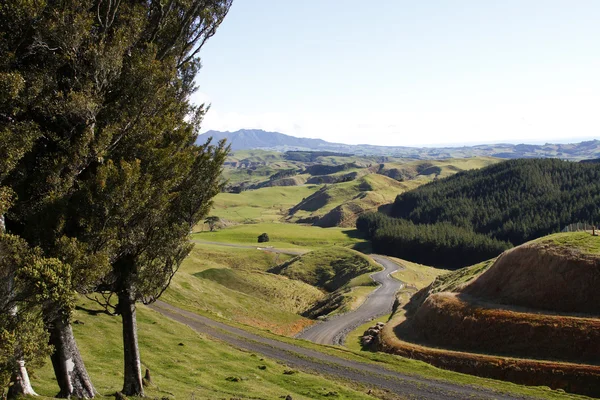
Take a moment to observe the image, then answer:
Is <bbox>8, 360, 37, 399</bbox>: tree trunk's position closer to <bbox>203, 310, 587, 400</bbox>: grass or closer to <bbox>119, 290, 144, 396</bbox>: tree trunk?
<bbox>119, 290, 144, 396</bbox>: tree trunk

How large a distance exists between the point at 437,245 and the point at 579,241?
115 meters

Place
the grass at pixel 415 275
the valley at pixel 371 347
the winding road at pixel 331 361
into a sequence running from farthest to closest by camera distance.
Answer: the grass at pixel 415 275 → the winding road at pixel 331 361 → the valley at pixel 371 347

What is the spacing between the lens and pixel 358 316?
253 ft

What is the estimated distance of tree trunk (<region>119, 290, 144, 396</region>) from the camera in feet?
66.4

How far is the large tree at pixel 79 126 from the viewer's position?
550 inches

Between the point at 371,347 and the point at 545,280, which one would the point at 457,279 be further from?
the point at 545,280

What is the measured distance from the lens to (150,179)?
17.3m

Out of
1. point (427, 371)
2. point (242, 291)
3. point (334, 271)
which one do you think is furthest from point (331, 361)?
point (334, 271)

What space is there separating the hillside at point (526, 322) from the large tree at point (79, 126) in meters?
39.4

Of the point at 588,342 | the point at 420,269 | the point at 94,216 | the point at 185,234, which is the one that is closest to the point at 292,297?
the point at 420,269

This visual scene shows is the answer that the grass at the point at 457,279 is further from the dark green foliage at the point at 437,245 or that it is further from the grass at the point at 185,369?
the dark green foliage at the point at 437,245

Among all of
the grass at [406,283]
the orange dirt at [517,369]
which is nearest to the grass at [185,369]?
the orange dirt at [517,369]

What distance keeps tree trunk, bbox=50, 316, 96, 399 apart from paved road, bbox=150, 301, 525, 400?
82.9ft

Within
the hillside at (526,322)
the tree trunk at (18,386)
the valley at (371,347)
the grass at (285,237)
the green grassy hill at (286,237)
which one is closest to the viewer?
the tree trunk at (18,386)
